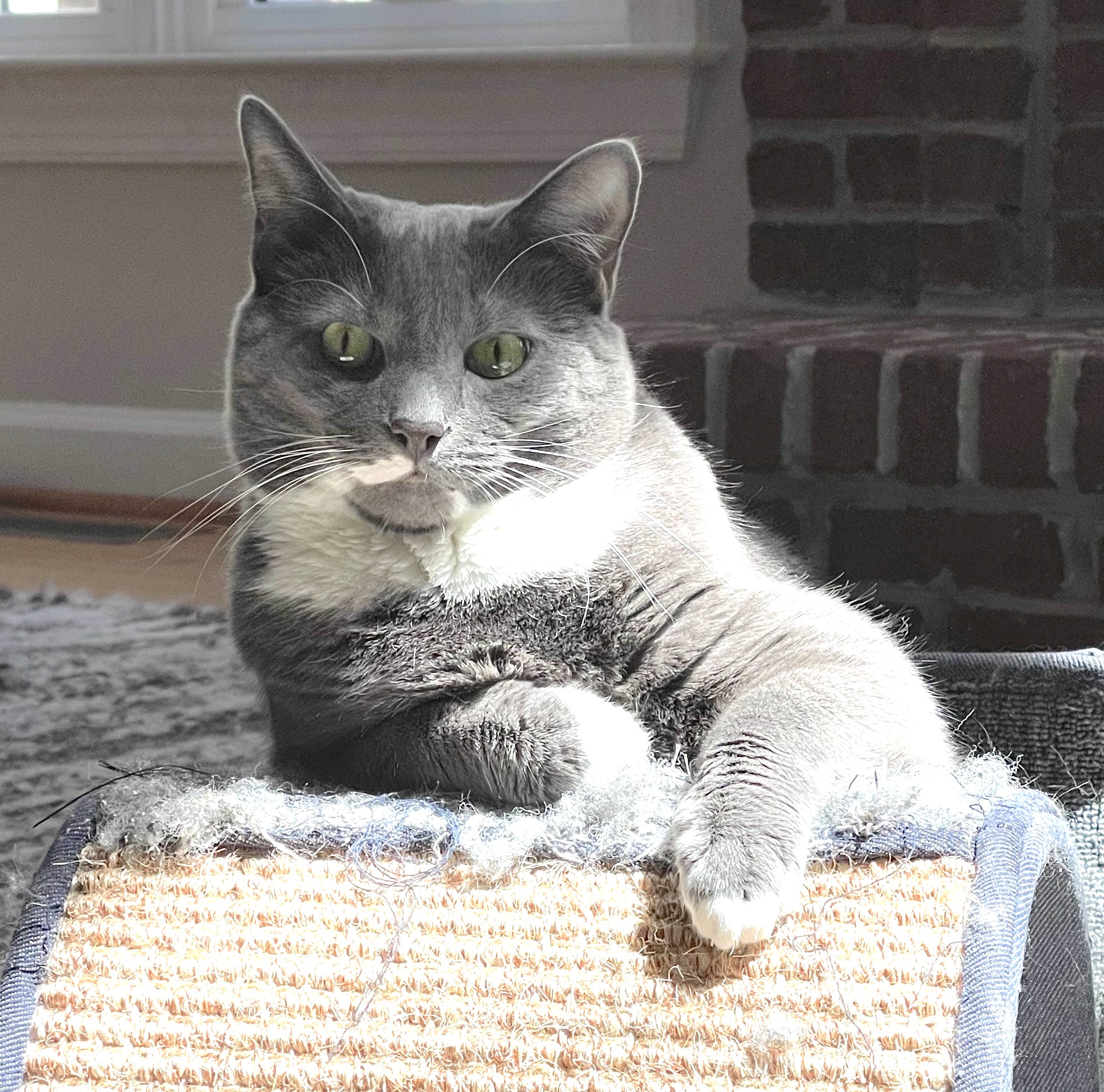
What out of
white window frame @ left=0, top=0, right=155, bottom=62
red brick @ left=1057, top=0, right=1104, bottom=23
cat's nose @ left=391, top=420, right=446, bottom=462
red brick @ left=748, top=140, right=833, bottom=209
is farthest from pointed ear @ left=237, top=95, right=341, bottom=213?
white window frame @ left=0, top=0, right=155, bottom=62

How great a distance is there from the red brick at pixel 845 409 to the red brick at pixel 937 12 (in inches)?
22.1

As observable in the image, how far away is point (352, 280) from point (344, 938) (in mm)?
501

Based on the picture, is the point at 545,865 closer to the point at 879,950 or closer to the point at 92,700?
the point at 879,950

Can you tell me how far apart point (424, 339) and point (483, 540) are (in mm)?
160

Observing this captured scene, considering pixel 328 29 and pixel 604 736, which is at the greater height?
pixel 328 29

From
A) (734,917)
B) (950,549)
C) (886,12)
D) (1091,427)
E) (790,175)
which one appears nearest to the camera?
(734,917)

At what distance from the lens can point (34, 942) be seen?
0.81 metres

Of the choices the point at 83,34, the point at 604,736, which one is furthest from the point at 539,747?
the point at 83,34

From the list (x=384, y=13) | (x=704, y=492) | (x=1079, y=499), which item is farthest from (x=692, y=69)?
(x=704, y=492)

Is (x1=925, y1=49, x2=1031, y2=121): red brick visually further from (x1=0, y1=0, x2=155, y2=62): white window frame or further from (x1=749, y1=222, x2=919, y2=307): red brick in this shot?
(x1=0, y1=0, x2=155, y2=62): white window frame

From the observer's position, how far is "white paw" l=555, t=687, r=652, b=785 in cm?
87

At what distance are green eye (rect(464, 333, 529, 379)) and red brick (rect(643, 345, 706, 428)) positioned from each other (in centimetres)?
66

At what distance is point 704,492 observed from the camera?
3.68 feet

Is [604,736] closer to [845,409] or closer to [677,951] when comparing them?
[677,951]
